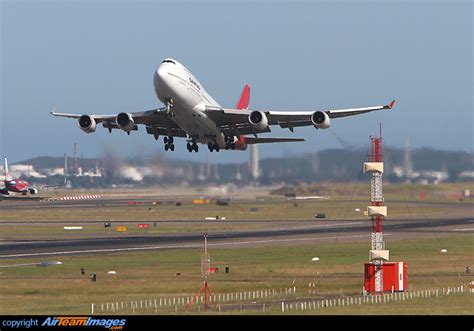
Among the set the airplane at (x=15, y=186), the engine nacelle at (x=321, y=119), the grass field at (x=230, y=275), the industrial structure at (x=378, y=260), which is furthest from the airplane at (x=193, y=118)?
the airplane at (x=15, y=186)

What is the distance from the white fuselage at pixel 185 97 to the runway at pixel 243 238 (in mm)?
19831

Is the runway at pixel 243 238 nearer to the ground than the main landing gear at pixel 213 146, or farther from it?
nearer to the ground

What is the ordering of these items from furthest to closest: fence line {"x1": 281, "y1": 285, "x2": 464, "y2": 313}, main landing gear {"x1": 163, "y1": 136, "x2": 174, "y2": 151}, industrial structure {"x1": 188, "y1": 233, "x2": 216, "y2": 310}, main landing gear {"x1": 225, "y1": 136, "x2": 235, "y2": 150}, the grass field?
main landing gear {"x1": 163, "y1": 136, "x2": 174, "y2": 151} < main landing gear {"x1": 225, "y1": 136, "x2": 235, "y2": 150} < the grass field < industrial structure {"x1": 188, "y1": 233, "x2": 216, "y2": 310} < fence line {"x1": 281, "y1": 285, "x2": 464, "y2": 313}

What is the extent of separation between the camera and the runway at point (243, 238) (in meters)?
98.5

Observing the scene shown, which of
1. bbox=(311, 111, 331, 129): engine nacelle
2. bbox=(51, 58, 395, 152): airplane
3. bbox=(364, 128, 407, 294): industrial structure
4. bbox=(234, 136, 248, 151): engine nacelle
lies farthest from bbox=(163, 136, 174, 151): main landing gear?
bbox=(364, 128, 407, 294): industrial structure

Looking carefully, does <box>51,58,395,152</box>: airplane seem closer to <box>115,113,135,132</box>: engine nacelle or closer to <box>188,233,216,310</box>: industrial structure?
<box>115,113,135,132</box>: engine nacelle

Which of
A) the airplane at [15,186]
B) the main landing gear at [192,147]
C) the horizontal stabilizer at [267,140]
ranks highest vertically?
the horizontal stabilizer at [267,140]

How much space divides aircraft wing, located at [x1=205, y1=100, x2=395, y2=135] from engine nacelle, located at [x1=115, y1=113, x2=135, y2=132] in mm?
5808

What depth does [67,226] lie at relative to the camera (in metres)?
130

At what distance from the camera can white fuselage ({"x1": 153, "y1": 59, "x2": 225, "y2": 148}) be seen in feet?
249

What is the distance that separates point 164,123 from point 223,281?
46.5 feet

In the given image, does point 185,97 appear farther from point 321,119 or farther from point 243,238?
Answer: point 243,238

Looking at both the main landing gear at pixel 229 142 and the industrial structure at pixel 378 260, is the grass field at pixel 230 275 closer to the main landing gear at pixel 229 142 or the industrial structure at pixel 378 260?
the industrial structure at pixel 378 260
